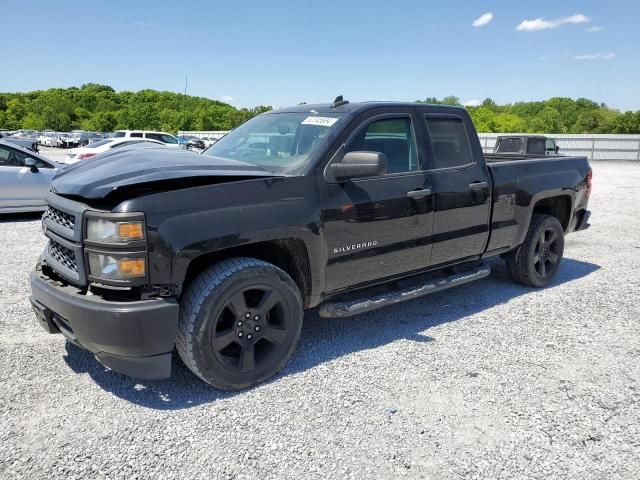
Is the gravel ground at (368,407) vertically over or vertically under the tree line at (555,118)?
under

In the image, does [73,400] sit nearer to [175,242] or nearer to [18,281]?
[175,242]

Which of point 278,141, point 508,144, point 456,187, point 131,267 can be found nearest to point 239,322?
point 131,267

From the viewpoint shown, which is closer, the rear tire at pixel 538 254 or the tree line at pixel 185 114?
the rear tire at pixel 538 254

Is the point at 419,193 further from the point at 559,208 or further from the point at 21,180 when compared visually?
Answer: the point at 21,180

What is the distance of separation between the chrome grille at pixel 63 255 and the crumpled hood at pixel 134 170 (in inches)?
14.0

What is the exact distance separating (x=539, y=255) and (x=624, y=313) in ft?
3.37

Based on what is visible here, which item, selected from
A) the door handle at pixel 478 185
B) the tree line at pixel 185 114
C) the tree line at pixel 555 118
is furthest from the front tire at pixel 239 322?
the tree line at pixel 555 118

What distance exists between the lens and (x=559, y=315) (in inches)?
181

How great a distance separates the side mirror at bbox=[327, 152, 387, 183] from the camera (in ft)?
10.9

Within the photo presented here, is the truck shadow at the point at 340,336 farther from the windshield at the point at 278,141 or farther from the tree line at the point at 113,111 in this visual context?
the tree line at the point at 113,111

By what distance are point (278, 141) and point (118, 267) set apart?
1.71m

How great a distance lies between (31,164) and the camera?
343 inches

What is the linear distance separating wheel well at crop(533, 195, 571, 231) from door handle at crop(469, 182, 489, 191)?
Result: 1379 mm

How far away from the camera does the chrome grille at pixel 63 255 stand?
9.74 ft
